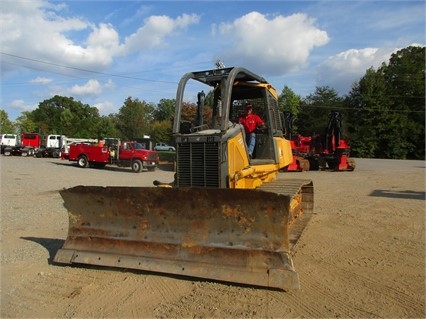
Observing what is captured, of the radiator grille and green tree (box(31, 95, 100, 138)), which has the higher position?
green tree (box(31, 95, 100, 138))

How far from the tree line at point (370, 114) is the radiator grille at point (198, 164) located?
132 feet

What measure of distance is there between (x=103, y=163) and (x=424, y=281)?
23160mm

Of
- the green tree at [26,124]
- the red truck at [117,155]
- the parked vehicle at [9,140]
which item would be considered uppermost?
the green tree at [26,124]

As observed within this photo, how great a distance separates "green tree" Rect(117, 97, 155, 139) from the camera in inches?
2697

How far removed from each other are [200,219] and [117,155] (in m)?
20.8

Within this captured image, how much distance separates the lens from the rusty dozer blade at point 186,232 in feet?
15.7

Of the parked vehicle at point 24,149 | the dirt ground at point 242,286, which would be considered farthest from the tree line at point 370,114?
the dirt ground at point 242,286

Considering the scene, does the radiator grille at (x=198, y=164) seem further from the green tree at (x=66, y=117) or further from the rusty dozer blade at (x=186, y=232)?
the green tree at (x=66, y=117)

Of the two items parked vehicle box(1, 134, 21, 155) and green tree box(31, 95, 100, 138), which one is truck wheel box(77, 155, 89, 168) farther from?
green tree box(31, 95, 100, 138)

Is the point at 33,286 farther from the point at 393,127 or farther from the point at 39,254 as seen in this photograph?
the point at 393,127

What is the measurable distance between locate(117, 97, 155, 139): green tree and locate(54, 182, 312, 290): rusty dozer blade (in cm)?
6269

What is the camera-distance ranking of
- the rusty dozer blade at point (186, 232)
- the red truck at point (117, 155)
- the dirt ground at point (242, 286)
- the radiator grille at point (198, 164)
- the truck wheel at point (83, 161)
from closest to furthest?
1. the dirt ground at point (242, 286)
2. the rusty dozer blade at point (186, 232)
3. the radiator grille at point (198, 164)
4. the red truck at point (117, 155)
5. the truck wheel at point (83, 161)

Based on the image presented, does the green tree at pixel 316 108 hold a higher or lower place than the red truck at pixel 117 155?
higher

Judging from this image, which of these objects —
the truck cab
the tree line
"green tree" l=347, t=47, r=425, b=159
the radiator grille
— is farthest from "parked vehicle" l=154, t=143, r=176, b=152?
the radiator grille
